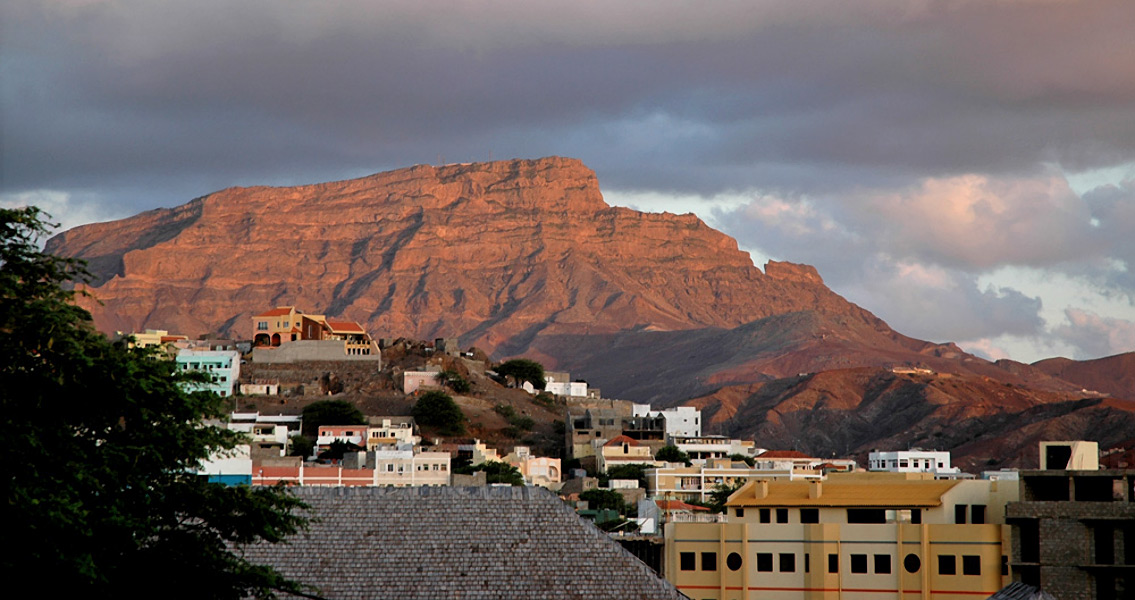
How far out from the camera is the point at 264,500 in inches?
1155

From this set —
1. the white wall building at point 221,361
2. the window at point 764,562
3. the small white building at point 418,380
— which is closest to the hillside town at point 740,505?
the window at point 764,562

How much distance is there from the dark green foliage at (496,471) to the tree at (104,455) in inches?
3440

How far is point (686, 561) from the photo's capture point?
175 ft

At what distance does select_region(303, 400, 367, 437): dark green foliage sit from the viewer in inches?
5886

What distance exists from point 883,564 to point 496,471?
245 ft

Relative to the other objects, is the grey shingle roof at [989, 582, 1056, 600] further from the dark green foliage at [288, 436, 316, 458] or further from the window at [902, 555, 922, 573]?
the dark green foliage at [288, 436, 316, 458]

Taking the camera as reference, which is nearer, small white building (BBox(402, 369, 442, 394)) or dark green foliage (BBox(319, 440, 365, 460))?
dark green foliage (BBox(319, 440, 365, 460))

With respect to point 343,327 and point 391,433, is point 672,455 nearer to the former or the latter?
point 391,433

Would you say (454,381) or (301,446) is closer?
(301,446)

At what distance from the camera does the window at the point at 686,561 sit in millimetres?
53281

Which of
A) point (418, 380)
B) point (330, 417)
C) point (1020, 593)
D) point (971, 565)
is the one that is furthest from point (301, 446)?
point (1020, 593)

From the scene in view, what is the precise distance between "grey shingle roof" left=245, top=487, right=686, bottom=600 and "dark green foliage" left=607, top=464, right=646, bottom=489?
92.6 m

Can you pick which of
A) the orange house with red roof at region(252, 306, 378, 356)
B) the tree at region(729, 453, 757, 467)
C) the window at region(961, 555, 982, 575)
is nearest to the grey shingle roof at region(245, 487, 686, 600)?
the window at region(961, 555, 982, 575)

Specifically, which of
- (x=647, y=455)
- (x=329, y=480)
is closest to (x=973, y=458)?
(x=647, y=455)
